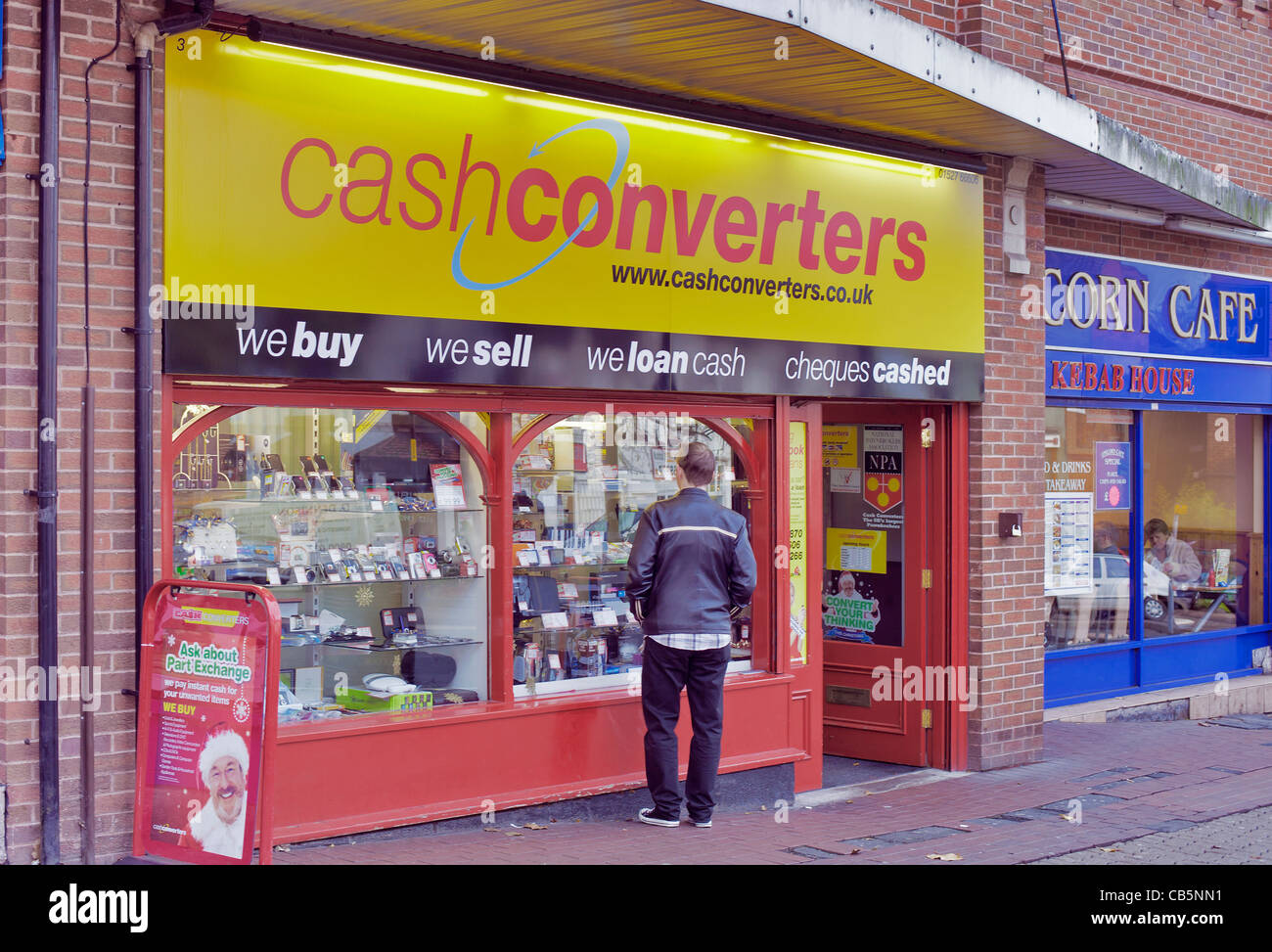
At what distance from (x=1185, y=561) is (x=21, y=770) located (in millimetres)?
10253

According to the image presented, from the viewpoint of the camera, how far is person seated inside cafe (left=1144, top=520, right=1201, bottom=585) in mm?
12195

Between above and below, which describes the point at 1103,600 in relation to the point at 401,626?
below

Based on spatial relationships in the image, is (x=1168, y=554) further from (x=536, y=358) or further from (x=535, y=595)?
(x=536, y=358)

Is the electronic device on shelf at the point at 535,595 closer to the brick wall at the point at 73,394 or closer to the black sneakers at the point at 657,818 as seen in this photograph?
the black sneakers at the point at 657,818

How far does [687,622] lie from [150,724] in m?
2.82

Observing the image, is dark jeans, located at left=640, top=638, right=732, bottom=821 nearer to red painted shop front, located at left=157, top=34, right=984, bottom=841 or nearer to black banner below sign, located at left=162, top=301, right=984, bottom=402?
red painted shop front, located at left=157, top=34, right=984, bottom=841

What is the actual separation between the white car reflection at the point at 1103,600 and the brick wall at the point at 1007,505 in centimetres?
138

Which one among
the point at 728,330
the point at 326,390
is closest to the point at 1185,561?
the point at 728,330

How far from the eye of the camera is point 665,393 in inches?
308

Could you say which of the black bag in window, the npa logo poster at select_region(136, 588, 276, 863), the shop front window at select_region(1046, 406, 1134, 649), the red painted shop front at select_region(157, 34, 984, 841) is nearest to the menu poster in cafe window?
the shop front window at select_region(1046, 406, 1134, 649)

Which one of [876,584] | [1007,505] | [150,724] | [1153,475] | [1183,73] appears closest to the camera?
[150,724]

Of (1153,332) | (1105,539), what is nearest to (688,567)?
(1105,539)

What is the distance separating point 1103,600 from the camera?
37.9 ft

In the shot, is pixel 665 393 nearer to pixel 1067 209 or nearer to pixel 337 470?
pixel 337 470
